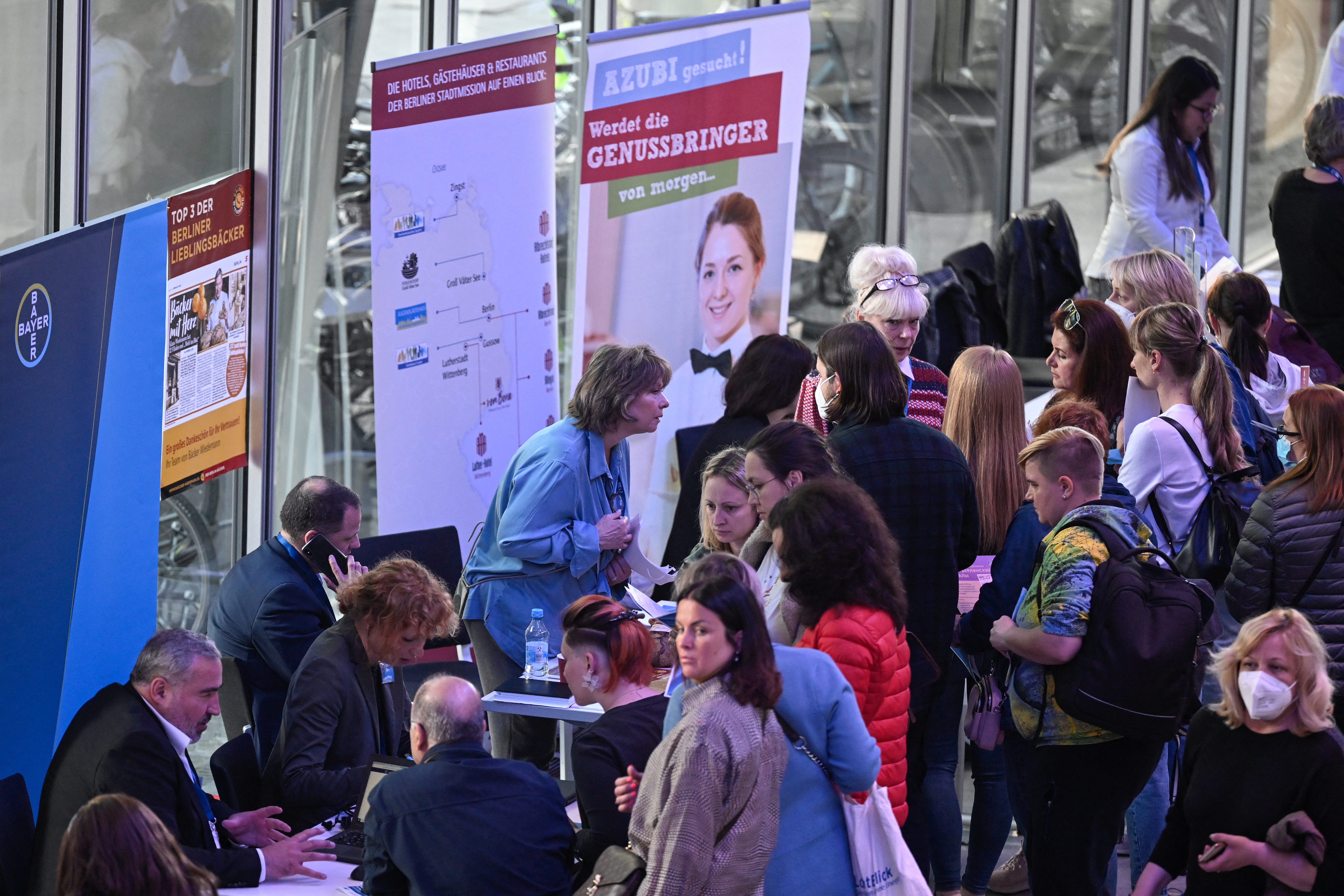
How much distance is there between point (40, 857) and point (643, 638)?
153 cm

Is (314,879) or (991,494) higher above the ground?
(991,494)

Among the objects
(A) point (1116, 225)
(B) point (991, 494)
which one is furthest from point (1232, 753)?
(A) point (1116, 225)

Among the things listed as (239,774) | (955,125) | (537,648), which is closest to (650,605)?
(537,648)

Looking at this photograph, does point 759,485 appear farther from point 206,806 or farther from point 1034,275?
point 1034,275

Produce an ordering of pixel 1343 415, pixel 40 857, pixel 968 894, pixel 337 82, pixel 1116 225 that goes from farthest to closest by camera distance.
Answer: pixel 1116 225, pixel 337 82, pixel 968 894, pixel 1343 415, pixel 40 857

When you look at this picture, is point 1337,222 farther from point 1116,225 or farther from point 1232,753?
point 1232,753

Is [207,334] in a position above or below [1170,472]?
above

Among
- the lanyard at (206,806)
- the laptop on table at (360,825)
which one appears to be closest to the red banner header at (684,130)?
the laptop on table at (360,825)

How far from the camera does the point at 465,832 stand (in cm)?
341

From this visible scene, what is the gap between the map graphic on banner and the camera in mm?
5805

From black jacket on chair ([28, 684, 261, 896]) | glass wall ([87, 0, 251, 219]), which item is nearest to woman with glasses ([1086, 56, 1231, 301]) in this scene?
glass wall ([87, 0, 251, 219])

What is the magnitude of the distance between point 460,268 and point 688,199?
3.52 feet

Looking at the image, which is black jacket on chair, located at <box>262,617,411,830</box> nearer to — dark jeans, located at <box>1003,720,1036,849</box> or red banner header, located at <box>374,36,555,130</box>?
dark jeans, located at <box>1003,720,1036,849</box>

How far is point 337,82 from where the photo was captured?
7.40 m
